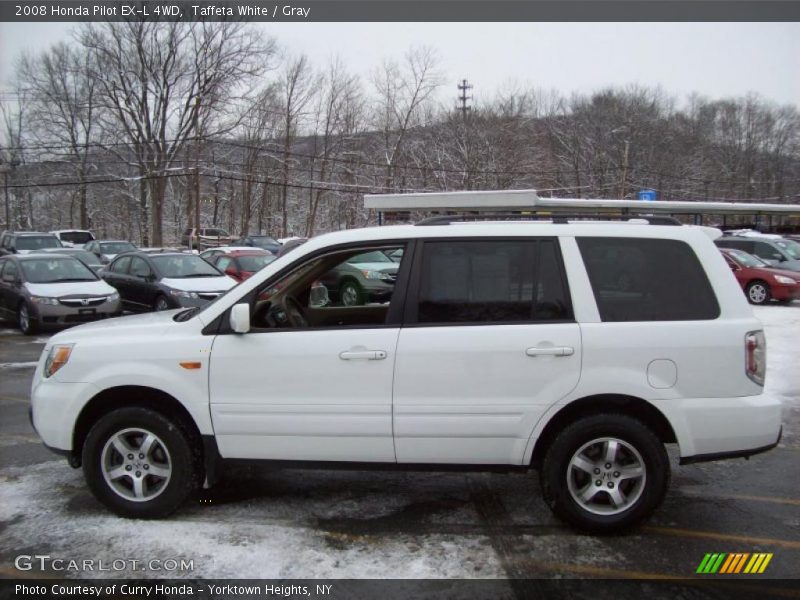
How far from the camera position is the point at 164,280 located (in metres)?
12.9

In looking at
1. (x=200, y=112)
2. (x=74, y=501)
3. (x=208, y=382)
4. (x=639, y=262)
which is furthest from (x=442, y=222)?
(x=200, y=112)

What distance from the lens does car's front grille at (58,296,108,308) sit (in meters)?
11.7

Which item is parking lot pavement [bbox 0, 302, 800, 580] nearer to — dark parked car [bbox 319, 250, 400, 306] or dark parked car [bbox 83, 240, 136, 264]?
dark parked car [bbox 319, 250, 400, 306]

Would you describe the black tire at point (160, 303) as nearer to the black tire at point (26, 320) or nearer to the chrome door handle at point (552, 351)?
the black tire at point (26, 320)

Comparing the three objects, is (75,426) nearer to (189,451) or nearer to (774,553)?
(189,451)

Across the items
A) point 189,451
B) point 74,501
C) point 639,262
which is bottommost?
point 74,501

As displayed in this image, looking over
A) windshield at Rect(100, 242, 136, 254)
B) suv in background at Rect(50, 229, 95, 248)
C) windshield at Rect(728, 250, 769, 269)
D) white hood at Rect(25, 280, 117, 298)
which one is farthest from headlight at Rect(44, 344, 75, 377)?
suv in background at Rect(50, 229, 95, 248)

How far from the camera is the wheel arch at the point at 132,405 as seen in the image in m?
3.85

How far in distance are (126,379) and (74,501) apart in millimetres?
1136

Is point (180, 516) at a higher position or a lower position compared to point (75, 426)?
lower

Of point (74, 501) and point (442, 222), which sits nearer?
point (442, 222)

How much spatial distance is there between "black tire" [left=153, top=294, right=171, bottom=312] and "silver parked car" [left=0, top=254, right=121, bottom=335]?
76 centimetres

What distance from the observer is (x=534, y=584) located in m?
3.18

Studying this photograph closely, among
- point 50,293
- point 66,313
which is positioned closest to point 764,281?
point 66,313
